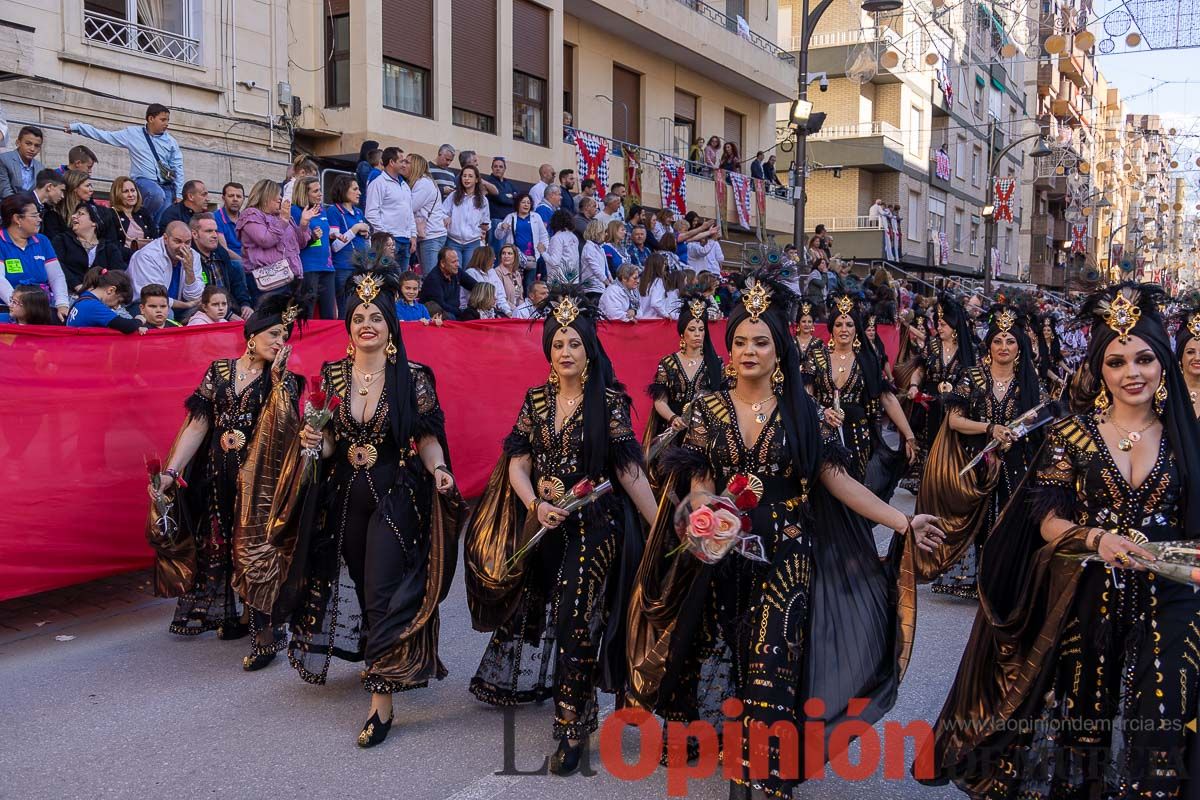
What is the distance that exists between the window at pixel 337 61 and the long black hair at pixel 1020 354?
10.7m

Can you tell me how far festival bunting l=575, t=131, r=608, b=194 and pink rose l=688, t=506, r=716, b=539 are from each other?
16.2 m

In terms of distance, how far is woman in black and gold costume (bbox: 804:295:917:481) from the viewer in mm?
8047

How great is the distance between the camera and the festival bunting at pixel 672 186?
21531mm

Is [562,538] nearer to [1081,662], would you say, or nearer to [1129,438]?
[1081,662]

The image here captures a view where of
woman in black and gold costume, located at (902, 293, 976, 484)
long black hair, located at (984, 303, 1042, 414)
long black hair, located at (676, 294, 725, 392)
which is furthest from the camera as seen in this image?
woman in black and gold costume, located at (902, 293, 976, 484)

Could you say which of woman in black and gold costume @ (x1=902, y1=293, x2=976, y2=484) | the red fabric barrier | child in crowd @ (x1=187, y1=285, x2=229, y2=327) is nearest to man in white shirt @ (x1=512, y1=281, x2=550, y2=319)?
the red fabric barrier

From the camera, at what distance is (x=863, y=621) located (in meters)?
4.20

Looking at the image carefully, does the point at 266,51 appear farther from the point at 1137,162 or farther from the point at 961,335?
the point at 1137,162

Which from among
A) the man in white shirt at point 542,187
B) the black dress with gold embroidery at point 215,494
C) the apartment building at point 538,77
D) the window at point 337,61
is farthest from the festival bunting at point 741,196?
the black dress with gold embroidery at point 215,494

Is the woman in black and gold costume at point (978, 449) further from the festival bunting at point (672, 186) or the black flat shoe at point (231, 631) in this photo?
the festival bunting at point (672, 186)

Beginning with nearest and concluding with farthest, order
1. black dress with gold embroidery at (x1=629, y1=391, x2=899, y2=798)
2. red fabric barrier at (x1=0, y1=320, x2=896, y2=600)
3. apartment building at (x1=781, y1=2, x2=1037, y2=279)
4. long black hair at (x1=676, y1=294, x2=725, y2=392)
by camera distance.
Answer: black dress with gold embroidery at (x1=629, y1=391, x2=899, y2=798), red fabric barrier at (x1=0, y1=320, x2=896, y2=600), long black hair at (x1=676, y1=294, x2=725, y2=392), apartment building at (x1=781, y1=2, x2=1037, y2=279)

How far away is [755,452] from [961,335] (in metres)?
5.49

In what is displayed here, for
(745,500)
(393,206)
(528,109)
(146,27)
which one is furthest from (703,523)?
(528,109)

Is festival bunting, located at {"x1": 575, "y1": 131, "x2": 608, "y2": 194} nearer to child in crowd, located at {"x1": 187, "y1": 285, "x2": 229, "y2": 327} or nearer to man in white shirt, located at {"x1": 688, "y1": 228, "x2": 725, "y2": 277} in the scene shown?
man in white shirt, located at {"x1": 688, "y1": 228, "x2": 725, "y2": 277}
